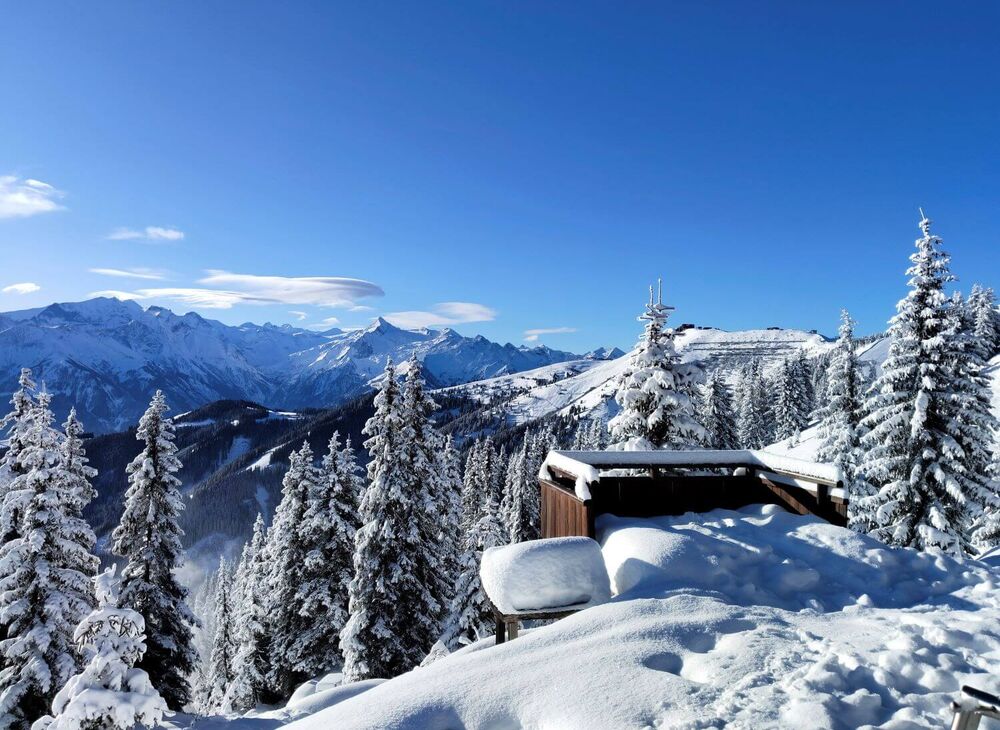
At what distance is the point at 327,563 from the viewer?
1027 inches

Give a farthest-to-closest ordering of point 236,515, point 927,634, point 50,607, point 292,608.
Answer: point 236,515, point 292,608, point 50,607, point 927,634

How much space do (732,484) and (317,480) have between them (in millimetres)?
21079

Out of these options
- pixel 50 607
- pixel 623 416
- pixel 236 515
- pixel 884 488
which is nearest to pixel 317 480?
pixel 50 607

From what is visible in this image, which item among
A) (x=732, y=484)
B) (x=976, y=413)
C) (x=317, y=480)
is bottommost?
(x=317, y=480)

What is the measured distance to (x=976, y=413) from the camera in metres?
18.8

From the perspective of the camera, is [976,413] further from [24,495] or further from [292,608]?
[24,495]

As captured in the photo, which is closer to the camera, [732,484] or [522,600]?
[522,600]

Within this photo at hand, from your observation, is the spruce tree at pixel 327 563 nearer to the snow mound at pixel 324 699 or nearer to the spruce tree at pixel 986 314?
the snow mound at pixel 324 699

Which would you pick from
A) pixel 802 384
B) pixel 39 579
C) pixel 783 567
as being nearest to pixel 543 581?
pixel 783 567

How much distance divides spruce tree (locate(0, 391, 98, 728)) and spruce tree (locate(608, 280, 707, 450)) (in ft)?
61.9

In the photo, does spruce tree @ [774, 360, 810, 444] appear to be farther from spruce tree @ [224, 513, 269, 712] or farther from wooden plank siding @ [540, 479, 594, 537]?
wooden plank siding @ [540, 479, 594, 537]

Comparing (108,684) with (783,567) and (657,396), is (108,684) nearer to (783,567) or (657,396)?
(783,567)

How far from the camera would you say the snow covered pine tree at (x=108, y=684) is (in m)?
9.14

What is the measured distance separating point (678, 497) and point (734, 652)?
16.8 feet
